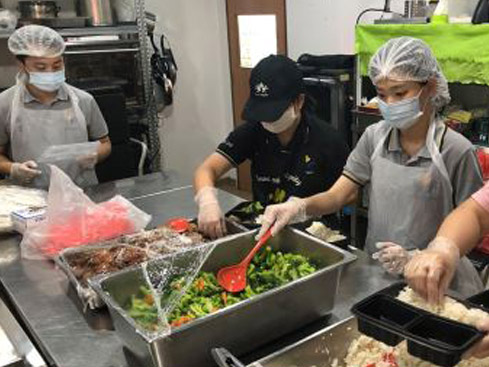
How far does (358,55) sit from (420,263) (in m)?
2.32

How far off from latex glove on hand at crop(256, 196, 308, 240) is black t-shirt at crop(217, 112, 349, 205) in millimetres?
325

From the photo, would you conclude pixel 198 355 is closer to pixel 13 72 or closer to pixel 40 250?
pixel 40 250

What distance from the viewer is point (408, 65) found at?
160 cm

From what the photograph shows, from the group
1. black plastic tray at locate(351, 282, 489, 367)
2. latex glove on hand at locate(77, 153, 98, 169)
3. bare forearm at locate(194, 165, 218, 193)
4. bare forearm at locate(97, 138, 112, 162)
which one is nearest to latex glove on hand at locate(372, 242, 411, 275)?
black plastic tray at locate(351, 282, 489, 367)

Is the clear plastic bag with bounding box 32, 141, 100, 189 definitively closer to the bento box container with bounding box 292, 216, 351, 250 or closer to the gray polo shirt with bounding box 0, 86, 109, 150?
the gray polo shirt with bounding box 0, 86, 109, 150

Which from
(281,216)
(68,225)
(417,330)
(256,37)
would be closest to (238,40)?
(256,37)

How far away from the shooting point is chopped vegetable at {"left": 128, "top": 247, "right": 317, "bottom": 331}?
44.4 inches

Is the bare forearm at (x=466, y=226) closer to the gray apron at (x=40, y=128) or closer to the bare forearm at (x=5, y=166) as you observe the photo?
the gray apron at (x=40, y=128)

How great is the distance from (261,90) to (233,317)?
38.9 inches

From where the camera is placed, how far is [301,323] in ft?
3.97

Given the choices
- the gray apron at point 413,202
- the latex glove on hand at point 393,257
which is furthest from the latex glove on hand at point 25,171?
the latex glove on hand at point 393,257

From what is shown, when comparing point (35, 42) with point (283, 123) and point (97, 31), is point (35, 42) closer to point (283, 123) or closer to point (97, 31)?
point (283, 123)

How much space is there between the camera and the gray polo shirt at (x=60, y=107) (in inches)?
95.7

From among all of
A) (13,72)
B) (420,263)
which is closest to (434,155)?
(420,263)
